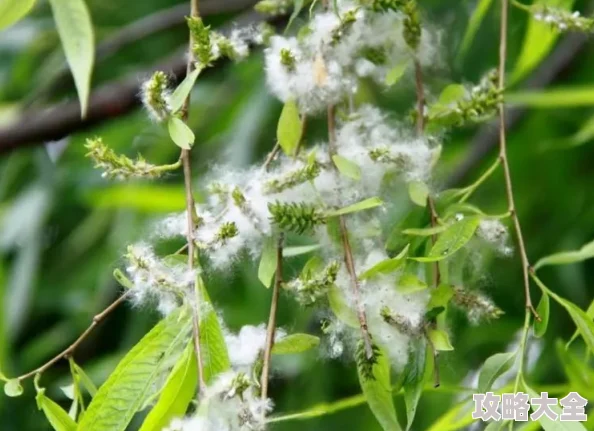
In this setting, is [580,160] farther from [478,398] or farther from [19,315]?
[478,398]

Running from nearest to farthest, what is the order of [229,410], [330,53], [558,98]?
[229,410], [330,53], [558,98]

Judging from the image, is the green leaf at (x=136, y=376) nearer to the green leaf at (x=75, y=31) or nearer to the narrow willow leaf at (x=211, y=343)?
the narrow willow leaf at (x=211, y=343)

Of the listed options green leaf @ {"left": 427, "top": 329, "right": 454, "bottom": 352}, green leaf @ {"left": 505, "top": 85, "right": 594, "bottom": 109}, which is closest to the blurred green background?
green leaf @ {"left": 505, "top": 85, "right": 594, "bottom": 109}

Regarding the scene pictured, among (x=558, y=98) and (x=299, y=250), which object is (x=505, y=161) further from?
(x=558, y=98)

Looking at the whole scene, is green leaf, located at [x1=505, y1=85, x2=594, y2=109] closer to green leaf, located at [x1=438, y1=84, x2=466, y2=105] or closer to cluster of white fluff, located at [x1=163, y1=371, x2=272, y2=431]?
A: green leaf, located at [x1=438, y1=84, x2=466, y2=105]

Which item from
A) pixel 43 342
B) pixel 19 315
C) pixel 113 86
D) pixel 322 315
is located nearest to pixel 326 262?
pixel 322 315

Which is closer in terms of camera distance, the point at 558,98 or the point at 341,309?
the point at 341,309

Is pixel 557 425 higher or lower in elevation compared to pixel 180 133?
lower

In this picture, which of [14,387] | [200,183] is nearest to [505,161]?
[14,387]
